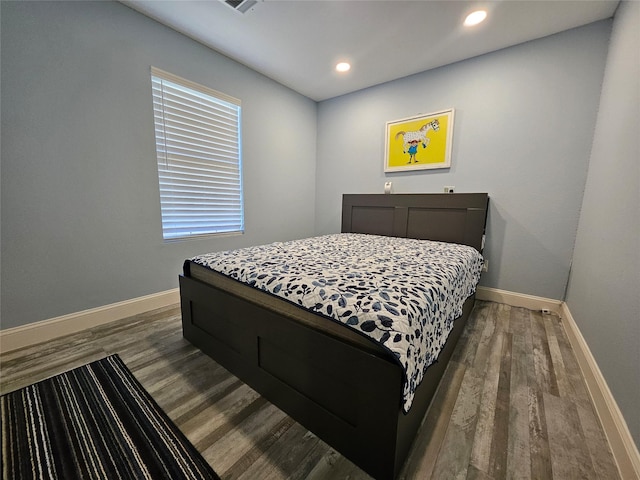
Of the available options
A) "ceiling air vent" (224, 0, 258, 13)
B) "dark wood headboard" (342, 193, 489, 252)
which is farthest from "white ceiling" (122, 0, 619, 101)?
"dark wood headboard" (342, 193, 489, 252)

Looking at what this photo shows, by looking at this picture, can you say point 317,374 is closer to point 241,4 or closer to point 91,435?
point 91,435

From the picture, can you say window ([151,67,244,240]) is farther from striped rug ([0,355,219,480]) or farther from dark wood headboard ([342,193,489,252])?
dark wood headboard ([342,193,489,252])

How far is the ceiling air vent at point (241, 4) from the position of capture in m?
1.81

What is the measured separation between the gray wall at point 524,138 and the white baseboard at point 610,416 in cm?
93

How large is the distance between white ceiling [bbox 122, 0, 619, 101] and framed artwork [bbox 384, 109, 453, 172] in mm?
555

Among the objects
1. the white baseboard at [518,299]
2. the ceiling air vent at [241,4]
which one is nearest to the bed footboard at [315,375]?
the ceiling air vent at [241,4]

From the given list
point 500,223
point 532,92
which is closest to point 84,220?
point 500,223

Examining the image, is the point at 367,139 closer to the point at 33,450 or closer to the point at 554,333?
A: the point at 554,333

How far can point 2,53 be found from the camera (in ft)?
4.84

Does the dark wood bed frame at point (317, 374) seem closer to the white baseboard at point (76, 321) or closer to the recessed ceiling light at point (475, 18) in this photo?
the white baseboard at point (76, 321)

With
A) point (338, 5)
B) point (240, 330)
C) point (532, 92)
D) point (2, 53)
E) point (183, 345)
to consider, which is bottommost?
point (183, 345)

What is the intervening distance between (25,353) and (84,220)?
946mm

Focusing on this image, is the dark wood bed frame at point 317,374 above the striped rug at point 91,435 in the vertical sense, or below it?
above

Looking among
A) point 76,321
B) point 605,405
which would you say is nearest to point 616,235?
point 605,405
